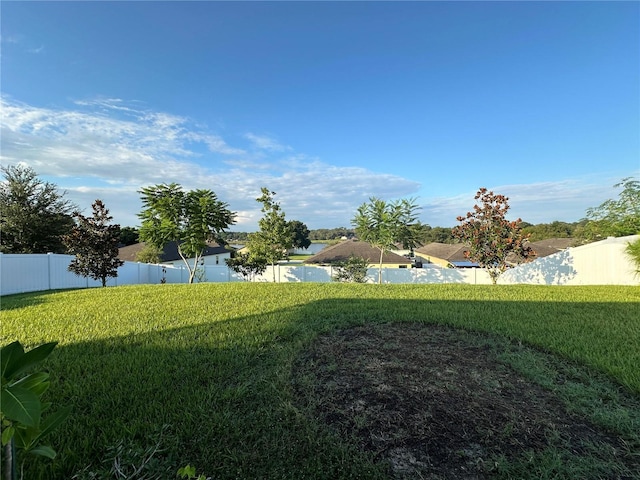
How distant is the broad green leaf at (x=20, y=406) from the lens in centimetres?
79

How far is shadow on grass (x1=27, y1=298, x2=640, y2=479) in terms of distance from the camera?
177cm

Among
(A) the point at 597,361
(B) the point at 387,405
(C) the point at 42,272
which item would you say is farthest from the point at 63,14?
(C) the point at 42,272

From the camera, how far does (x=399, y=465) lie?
1.77 metres

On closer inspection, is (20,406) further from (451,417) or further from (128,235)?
(128,235)

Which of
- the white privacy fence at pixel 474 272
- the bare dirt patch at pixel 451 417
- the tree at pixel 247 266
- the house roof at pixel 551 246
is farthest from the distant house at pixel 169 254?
the house roof at pixel 551 246

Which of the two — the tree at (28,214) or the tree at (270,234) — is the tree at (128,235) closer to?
the tree at (28,214)

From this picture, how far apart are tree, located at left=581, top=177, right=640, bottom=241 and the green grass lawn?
35.5 ft

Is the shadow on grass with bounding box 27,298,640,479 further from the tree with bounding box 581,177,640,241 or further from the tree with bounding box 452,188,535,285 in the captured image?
the tree with bounding box 581,177,640,241

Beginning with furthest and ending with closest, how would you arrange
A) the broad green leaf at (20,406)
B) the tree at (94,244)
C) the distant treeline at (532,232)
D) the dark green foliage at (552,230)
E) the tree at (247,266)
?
the dark green foliage at (552,230)
the distant treeline at (532,232)
the tree at (247,266)
the tree at (94,244)
the broad green leaf at (20,406)

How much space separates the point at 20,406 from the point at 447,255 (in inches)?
1366

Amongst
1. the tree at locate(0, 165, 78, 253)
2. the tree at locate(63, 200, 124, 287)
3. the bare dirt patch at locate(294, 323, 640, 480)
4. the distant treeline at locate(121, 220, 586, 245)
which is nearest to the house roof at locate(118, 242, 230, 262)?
the distant treeline at locate(121, 220, 586, 245)

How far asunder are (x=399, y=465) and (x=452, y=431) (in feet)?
1.64

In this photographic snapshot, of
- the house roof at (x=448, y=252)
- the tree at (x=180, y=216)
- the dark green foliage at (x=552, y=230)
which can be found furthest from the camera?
the dark green foliage at (x=552, y=230)

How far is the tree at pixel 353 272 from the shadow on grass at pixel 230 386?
1096 centimetres
